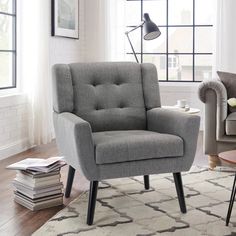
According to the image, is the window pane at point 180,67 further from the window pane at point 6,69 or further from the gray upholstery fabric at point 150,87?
the gray upholstery fabric at point 150,87

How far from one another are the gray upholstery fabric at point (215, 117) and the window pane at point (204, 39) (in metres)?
2.39

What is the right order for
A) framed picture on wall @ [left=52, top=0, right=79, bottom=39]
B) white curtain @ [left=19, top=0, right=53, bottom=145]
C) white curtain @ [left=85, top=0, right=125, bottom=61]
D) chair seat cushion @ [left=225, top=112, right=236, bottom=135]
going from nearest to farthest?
chair seat cushion @ [left=225, top=112, right=236, bottom=135] < white curtain @ [left=19, top=0, right=53, bottom=145] < framed picture on wall @ [left=52, top=0, right=79, bottom=39] < white curtain @ [left=85, top=0, right=125, bottom=61]

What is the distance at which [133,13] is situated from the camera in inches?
254

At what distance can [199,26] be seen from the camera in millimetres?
6230

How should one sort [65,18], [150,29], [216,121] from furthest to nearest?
[65,18] → [150,29] → [216,121]

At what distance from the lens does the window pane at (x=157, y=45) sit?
6.38 metres

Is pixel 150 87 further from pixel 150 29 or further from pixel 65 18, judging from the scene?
pixel 65 18

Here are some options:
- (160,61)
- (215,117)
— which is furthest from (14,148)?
(160,61)

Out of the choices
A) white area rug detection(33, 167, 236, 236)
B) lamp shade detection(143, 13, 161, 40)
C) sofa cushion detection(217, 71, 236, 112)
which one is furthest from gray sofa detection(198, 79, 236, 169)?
lamp shade detection(143, 13, 161, 40)

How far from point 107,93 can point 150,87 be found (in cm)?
31

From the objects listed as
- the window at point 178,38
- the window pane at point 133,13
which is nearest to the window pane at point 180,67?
the window at point 178,38

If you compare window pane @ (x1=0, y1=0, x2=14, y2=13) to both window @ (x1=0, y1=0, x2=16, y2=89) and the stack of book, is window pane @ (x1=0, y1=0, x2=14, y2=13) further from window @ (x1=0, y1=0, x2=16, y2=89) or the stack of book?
the stack of book

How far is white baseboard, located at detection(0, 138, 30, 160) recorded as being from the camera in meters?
4.39

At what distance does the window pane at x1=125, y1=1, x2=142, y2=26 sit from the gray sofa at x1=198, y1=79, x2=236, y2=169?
2801mm
